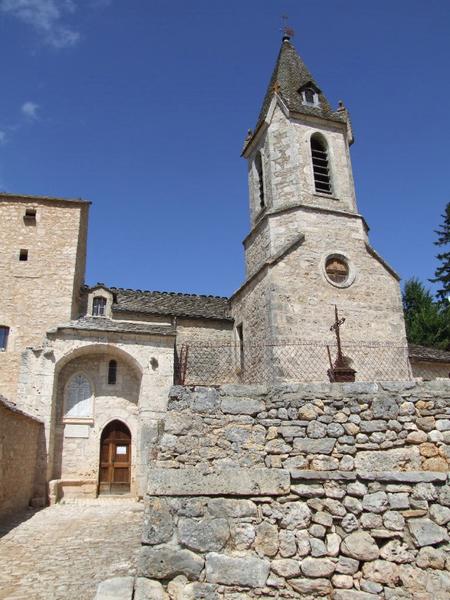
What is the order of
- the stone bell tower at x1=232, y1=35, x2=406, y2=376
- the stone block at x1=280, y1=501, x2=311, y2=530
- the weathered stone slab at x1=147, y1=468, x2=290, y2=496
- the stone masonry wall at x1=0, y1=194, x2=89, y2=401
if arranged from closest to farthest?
the stone block at x1=280, y1=501, x2=311, y2=530 < the weathered stone slab at x1=147, y1=468, x2=290, y2=496 < the stone bell tower at x1=232, y1=35, x2=406, y2=376 < the stone masonry wall at x1=0, y1=194, x2=89, y2=401

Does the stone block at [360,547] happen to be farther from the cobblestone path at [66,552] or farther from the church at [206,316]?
the church at [206,316]

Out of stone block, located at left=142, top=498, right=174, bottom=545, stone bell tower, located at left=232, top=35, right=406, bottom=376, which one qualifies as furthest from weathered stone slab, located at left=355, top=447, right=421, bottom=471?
stone bell tower, located at left=232, top=35, right=406, bottom=376

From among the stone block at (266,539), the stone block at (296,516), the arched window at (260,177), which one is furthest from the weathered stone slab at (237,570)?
the arched window at (260,177)

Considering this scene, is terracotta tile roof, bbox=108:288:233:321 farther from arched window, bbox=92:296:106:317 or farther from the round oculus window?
the round oculus window

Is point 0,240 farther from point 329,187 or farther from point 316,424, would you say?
point 316,424

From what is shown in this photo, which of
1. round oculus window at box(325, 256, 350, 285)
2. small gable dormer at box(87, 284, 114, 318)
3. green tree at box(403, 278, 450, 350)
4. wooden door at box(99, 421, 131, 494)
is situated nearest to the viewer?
wooden door at box(99, 421, 131, 494)

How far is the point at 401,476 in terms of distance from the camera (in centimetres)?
536

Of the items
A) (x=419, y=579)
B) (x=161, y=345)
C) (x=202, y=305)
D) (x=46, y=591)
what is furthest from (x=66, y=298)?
(x=419, y=579)

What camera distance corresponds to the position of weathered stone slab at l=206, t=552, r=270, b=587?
494 cm

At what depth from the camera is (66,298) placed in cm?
1778

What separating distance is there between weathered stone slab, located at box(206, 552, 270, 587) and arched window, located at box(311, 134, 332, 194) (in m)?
15.2

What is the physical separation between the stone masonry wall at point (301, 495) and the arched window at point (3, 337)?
43.9ft

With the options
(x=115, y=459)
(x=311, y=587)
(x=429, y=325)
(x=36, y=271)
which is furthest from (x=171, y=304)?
(x=429, y=325)

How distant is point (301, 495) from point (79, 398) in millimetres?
12604
